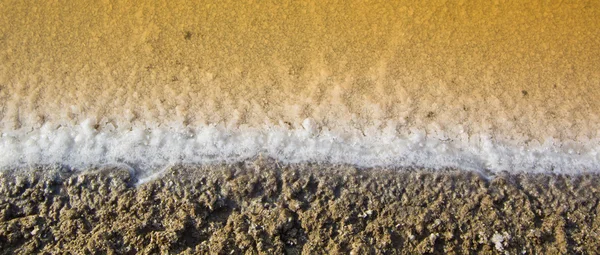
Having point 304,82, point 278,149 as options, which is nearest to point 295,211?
point 278,149

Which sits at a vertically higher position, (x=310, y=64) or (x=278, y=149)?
(x=310, y=64)

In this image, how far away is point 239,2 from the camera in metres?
1.76

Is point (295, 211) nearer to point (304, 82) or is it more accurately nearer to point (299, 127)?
point (299, 127)

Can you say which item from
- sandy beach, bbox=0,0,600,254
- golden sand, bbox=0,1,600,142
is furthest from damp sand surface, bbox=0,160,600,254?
golden sand, bbox=0,1,600,142

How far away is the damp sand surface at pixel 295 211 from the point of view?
1.24 m

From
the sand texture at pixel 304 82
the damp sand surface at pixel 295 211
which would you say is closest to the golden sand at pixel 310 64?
the sand texture at pixel 304 82

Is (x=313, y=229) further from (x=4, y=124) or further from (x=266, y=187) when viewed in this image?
(x=4, y=124)

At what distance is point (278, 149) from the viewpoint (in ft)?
4.62

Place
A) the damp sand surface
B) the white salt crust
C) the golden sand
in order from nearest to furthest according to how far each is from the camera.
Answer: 1. the damp sand surface
2. the white salt crust
3. the golden sand

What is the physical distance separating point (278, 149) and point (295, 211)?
19 cm

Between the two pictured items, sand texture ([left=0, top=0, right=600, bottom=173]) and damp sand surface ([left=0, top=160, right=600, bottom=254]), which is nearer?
damp sand surface ([left=0, top=160, right=600, bottom=254])

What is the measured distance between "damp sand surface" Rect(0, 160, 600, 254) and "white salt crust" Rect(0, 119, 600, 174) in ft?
0.12

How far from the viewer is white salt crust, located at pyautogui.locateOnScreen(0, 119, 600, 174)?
4.56 ft

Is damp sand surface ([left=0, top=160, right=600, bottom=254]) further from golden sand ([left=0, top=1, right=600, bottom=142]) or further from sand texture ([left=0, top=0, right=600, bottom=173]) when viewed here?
golden sand ([left=0, top=1, right=600, bottom=142])
